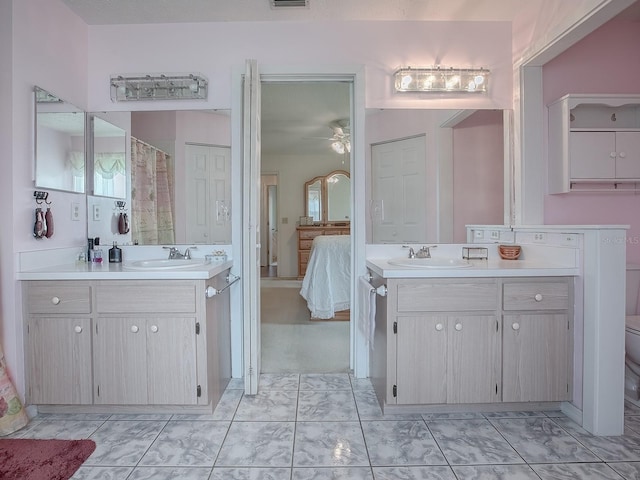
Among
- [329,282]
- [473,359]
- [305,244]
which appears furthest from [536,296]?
[305,244]

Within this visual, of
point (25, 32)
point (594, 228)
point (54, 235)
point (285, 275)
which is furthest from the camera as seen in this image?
point (285, 275)

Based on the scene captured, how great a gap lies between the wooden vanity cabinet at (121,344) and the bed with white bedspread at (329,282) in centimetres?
192

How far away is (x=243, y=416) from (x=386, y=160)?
181 cm

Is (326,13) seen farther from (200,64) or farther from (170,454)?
(170,454)

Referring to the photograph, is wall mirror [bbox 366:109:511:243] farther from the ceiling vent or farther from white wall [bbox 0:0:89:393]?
white wall [bbox 0:0:89:393]

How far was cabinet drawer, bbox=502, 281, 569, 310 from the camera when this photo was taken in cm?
178

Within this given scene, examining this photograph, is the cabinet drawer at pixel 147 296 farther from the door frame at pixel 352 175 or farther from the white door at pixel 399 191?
the white door at pixel 399 191

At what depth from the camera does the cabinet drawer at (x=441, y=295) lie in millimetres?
1773

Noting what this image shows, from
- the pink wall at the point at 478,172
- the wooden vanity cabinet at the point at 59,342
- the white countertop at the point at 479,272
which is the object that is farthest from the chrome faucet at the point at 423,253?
the wooden vanity cabinet at the point at 59,342

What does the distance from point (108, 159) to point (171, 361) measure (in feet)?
4.81

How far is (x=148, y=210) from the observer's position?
242cm

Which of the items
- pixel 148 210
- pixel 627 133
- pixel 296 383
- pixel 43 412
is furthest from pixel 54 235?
pixel 627 133

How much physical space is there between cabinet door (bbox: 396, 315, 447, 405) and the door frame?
0.63 meters

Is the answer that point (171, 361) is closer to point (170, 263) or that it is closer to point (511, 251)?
point (170, 263)
